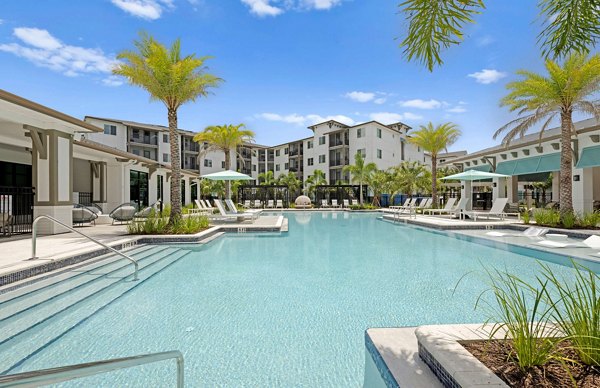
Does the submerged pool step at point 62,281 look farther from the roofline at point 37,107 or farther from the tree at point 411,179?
the tree at point 411,179

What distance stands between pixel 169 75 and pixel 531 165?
20897 millimetres

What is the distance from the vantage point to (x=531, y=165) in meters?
20.2

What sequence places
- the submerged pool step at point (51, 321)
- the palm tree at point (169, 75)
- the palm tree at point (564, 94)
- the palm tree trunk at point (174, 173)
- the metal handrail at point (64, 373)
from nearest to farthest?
the metal handrail at point (64, 373)
the submerged pool step at point (51, 321)
the palm tree at point (169, 75)
the palm tree trunk at point (174, 173)
the palm tree at point (564, 94)

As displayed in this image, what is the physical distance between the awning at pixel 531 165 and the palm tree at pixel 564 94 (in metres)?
4.90

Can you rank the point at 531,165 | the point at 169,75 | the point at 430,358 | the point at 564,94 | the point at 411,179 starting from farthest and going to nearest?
1. the point at 411,179
2. the point at 531,165
3. the point at 564,94
4. the point at 169,75
5. the point at 430,358

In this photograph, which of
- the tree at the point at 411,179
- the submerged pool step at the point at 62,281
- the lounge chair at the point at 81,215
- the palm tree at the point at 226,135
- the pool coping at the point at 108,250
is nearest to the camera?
the submerged pool step at the point at 62,281

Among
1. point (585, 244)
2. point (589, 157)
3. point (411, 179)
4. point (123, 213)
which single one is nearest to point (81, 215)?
point (123, 213)

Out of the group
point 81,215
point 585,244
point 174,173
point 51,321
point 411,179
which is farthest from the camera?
point 411,179

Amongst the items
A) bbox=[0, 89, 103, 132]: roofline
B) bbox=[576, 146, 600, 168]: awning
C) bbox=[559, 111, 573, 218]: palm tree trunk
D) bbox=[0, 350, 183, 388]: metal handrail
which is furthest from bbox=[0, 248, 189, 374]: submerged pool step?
bbox=[576, 146, 600, 168]: awning

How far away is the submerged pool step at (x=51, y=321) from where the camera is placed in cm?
364

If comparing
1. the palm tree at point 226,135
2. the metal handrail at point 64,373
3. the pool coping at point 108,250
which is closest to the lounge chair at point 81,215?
the pool coping at point 108,250

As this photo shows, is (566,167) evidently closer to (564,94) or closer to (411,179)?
(564,94)

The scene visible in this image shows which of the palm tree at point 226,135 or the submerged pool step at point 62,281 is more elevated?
the palm tree at point 226,135

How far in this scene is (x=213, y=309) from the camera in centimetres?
493
